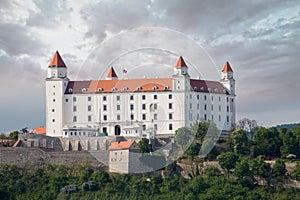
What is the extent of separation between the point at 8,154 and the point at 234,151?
19144 millimetres

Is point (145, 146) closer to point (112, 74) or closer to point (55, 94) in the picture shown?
point (55, 94)

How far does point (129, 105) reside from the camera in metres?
86.1

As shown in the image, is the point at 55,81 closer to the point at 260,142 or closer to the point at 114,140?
the point at 114,140

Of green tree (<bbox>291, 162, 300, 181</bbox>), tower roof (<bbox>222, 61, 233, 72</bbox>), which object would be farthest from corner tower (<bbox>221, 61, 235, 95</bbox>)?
green tree (<bbox>291, 162, 300, 181</bbox>)

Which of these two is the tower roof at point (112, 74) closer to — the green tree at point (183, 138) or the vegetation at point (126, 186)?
the green tree at point (183, 138)

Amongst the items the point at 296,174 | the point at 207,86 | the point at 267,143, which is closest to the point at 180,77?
the point at 207,86

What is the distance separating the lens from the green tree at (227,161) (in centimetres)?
7669

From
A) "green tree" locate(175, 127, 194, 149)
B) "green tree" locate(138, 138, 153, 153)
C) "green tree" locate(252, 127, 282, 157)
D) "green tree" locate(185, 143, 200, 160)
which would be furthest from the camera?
"green tree" locate(175, 127, 194, 149)

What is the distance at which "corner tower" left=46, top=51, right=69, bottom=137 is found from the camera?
8581cm

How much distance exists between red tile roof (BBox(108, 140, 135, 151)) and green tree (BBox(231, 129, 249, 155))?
929 cm

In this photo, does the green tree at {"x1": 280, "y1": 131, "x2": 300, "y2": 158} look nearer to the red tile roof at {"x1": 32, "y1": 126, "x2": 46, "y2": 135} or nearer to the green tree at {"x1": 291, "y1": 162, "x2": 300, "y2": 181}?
the green tree at {"x1": 291, "y1": 162, "x2": 300, "y2": 181}

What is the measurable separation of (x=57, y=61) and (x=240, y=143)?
62.2 feet

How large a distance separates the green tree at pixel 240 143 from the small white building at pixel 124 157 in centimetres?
904

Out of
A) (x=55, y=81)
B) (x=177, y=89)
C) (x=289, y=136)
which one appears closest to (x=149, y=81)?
(x=177, y=89)
